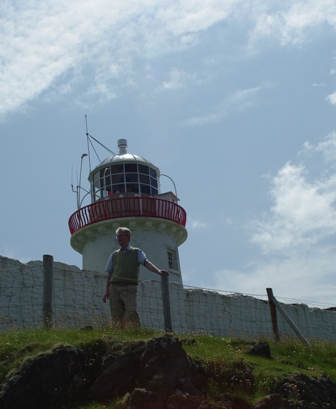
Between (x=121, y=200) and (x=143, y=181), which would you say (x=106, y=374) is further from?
(x=143, y=181)

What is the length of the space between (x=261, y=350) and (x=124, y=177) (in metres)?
11.8

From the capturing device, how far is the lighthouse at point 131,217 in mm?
18422

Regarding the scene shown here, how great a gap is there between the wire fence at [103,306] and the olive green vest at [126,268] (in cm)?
68

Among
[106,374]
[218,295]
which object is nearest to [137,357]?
[106,374]

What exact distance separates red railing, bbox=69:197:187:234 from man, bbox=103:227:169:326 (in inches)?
344

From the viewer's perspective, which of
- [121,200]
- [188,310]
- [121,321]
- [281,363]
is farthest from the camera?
[121,200]

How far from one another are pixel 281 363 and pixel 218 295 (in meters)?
7.29

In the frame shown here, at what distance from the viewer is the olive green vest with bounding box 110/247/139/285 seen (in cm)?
953

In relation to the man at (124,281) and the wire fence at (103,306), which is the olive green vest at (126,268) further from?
the wire fence at (103,306)

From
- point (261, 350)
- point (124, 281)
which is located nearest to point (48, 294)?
point (124, 281)

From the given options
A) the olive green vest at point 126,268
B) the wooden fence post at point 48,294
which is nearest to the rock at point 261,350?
the olive green vest at point 126,268

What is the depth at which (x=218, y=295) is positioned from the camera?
15742 mm

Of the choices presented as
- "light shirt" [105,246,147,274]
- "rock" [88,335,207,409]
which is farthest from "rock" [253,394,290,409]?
"light shirt" [105,246,147,274]

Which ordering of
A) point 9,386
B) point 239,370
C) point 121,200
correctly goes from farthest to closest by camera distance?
point 121,200, point 239,370, point 9,386
